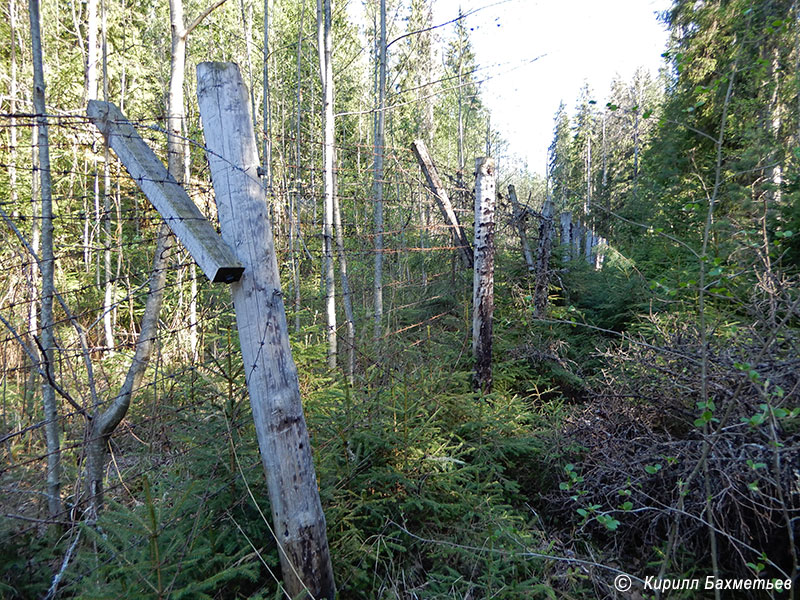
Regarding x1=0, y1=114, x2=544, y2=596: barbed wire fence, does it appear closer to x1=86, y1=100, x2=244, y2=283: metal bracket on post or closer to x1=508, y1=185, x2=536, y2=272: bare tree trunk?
x1=86, y1=100, x2=244, y2=283: metal bracket on post

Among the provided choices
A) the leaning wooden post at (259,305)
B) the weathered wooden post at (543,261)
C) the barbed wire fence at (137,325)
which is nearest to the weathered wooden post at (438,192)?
the barbed wire fence at (137,325)

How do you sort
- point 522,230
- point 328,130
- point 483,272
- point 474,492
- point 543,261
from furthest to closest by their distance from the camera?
point 543,261, point 522,230, point 328,130, point 483,272, point 474,492

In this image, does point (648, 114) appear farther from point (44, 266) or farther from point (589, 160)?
point (589, 160)

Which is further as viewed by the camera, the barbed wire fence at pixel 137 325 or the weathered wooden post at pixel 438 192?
the weathered wooden post at pixel 438 192

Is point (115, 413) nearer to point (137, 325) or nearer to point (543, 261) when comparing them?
point (543, 261)

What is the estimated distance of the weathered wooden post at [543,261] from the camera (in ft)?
21.5

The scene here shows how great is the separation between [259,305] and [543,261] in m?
5.80

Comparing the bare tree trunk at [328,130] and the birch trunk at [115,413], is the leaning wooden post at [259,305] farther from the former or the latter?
the bare tree trunk at [328,130]

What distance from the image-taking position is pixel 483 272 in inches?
185

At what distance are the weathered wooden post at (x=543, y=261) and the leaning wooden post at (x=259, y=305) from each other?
5234mm

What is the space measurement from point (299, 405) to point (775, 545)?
10.6 ft

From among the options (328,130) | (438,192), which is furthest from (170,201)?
(438,192)

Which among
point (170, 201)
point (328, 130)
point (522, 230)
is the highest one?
point (328, 130)

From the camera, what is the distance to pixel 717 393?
300 centimetres
